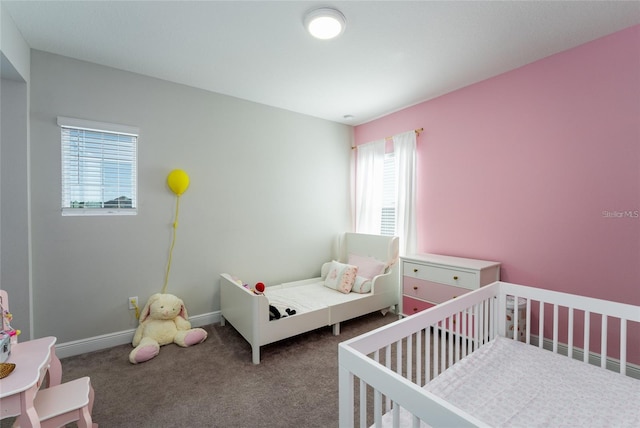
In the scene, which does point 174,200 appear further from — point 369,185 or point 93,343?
point 369,185

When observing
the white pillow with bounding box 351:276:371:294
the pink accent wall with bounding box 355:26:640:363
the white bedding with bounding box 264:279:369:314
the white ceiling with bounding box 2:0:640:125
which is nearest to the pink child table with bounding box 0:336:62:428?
the white bedding with bounding box 264:279:369:314

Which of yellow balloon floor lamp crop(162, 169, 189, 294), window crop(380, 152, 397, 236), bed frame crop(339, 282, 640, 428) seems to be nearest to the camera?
bed frame crop(339, 282, 640, 428)

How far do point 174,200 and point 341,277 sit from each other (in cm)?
189

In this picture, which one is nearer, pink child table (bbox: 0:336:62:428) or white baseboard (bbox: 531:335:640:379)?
pink child table (bbox: 0:336:62:428)

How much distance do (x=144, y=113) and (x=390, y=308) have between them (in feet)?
10.6

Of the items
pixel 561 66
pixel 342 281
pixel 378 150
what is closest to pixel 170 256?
pixel 342 281

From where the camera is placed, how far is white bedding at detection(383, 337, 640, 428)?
1.10 m

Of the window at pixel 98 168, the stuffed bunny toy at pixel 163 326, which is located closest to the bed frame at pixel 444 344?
the stuffed bunny toy at pixel 163 326

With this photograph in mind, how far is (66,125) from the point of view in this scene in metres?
2.22

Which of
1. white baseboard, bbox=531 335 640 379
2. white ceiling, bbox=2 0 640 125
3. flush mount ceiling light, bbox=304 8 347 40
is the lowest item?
white baseboard, bbox=531 335 640 379

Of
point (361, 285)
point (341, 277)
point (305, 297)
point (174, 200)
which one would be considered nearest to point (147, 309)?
point (174, 200)

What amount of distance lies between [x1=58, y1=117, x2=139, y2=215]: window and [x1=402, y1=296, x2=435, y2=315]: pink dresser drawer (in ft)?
9.01

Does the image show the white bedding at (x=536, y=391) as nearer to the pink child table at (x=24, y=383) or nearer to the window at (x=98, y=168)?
the pink child table at (x=24, y=383)

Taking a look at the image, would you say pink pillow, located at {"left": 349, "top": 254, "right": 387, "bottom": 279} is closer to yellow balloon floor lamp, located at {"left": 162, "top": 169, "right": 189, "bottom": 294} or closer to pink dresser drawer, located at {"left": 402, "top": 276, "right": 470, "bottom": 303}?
pink dresser drawer, located at {"left": 402, "top": 276, "right": 470, "bottom": 303}
